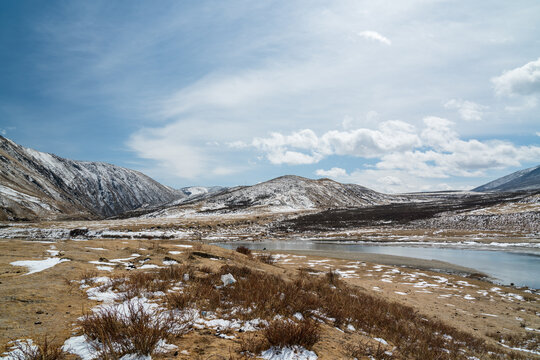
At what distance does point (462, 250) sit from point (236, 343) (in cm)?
4814

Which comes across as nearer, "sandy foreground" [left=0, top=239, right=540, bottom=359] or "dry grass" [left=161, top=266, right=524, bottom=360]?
"sandy foreground" [left=0, top=239, right=540, bottom=359]

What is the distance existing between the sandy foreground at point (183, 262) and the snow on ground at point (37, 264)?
0.09 feet

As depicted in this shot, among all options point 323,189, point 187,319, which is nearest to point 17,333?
point 187,319

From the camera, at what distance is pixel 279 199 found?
153m

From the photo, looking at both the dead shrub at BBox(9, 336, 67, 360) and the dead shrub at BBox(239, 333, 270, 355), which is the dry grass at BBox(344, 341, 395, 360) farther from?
the dead shrub at BBox(9, 336, 67, 360)

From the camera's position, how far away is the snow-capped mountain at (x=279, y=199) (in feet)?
449

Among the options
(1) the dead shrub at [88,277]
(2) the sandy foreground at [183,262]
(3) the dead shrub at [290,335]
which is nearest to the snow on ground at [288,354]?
(3) the dead shrub at [290,335]

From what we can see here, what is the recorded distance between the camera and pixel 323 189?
187625 millimetres

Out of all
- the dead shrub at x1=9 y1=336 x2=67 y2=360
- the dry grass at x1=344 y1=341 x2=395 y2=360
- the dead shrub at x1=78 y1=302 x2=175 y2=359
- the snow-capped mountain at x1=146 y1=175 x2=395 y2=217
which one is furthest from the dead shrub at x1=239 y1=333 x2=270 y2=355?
the snow-capped mountain at x1=146 y1=175 x2=395 y2=217

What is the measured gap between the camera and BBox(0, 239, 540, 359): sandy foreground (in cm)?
462

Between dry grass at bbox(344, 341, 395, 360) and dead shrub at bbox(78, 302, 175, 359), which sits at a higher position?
dead shrub at bbox(78, 302, 175, 359)

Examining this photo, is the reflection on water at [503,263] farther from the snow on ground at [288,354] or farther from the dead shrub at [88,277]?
the dead shrub at [88,277]

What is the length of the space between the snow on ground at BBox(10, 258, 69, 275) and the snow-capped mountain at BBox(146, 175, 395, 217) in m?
119

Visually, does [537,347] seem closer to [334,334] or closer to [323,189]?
[334,334]
